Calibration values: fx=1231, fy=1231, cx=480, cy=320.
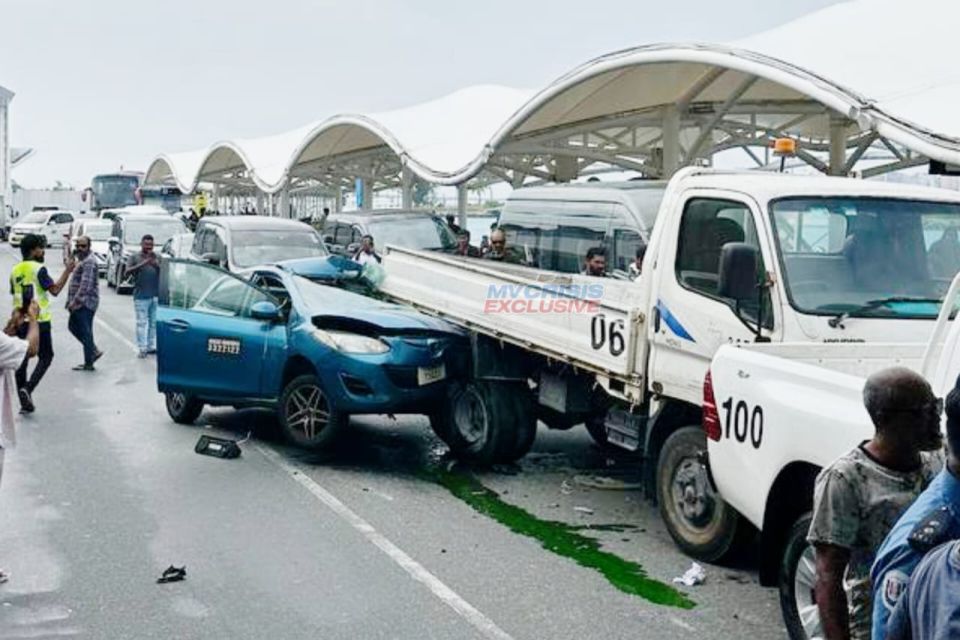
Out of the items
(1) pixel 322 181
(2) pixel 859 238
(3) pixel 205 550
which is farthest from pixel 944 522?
(1) pixel 322 181

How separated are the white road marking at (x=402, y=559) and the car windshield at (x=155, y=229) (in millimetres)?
18802

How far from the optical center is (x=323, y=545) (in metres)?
7.50

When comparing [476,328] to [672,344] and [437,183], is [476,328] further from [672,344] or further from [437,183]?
[437,183]

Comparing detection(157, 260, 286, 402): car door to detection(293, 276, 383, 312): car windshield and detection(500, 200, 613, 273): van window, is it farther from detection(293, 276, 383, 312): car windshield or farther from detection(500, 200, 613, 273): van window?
detection(500, 200, 613, 273): van window

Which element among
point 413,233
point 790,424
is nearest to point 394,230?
point 413,233

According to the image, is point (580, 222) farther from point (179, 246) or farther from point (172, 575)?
point (179, 246)

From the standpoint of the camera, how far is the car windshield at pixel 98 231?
3169 cm

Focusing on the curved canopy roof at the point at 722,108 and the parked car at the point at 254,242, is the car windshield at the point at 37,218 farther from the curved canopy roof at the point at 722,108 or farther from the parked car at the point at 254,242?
the parked car at the point at 254,242

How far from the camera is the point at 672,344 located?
24.8 feet

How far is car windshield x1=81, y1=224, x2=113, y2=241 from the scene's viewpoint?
3169 cm

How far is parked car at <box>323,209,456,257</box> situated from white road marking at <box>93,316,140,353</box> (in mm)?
3626

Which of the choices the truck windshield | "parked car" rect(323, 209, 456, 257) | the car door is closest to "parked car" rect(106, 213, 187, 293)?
"parked car" rect(323, 209, 456, 257)

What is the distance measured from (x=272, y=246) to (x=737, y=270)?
41.4ft

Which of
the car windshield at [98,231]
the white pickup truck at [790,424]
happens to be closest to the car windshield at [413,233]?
the white pickup truck at [790,424]
